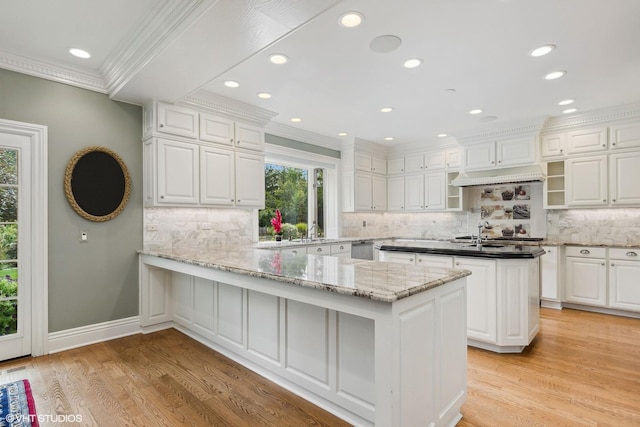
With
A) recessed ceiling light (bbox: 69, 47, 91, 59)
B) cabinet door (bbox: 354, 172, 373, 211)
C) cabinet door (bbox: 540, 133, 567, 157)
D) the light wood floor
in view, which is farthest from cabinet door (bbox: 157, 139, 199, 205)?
cabinet door (bbox: 540, 133, 567, 157)

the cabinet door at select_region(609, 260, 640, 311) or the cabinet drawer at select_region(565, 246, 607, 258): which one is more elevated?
the cabinet drawer at select_region(565, 246, 607, 258)

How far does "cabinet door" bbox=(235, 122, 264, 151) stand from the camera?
4.16 m

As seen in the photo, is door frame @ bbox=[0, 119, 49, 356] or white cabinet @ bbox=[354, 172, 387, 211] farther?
white cabinet @ bbox=[354, 172, 387, 211]

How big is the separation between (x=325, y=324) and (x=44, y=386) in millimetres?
2183

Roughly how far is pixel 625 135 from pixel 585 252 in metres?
1.60

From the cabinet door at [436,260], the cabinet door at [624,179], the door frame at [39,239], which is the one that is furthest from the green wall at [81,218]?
the cabinet door at [624,179]

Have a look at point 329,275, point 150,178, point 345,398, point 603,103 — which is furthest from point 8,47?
point 603,103

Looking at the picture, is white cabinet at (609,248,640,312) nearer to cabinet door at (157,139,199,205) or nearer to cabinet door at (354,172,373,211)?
cabinet door at (354,172,373,211)

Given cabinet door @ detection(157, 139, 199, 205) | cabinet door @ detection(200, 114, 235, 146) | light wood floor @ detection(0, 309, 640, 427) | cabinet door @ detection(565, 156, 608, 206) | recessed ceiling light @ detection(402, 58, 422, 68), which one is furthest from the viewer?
cabinet door @ detection(565, 156, 608, 206)

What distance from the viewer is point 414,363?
5.39 feet

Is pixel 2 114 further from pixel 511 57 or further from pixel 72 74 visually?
pixel 511 57

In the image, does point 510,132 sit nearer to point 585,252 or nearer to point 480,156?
point 480,156

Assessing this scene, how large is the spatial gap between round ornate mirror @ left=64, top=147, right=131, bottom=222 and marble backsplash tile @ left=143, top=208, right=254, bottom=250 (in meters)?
0.35

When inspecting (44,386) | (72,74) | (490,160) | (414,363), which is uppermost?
(72,74)
